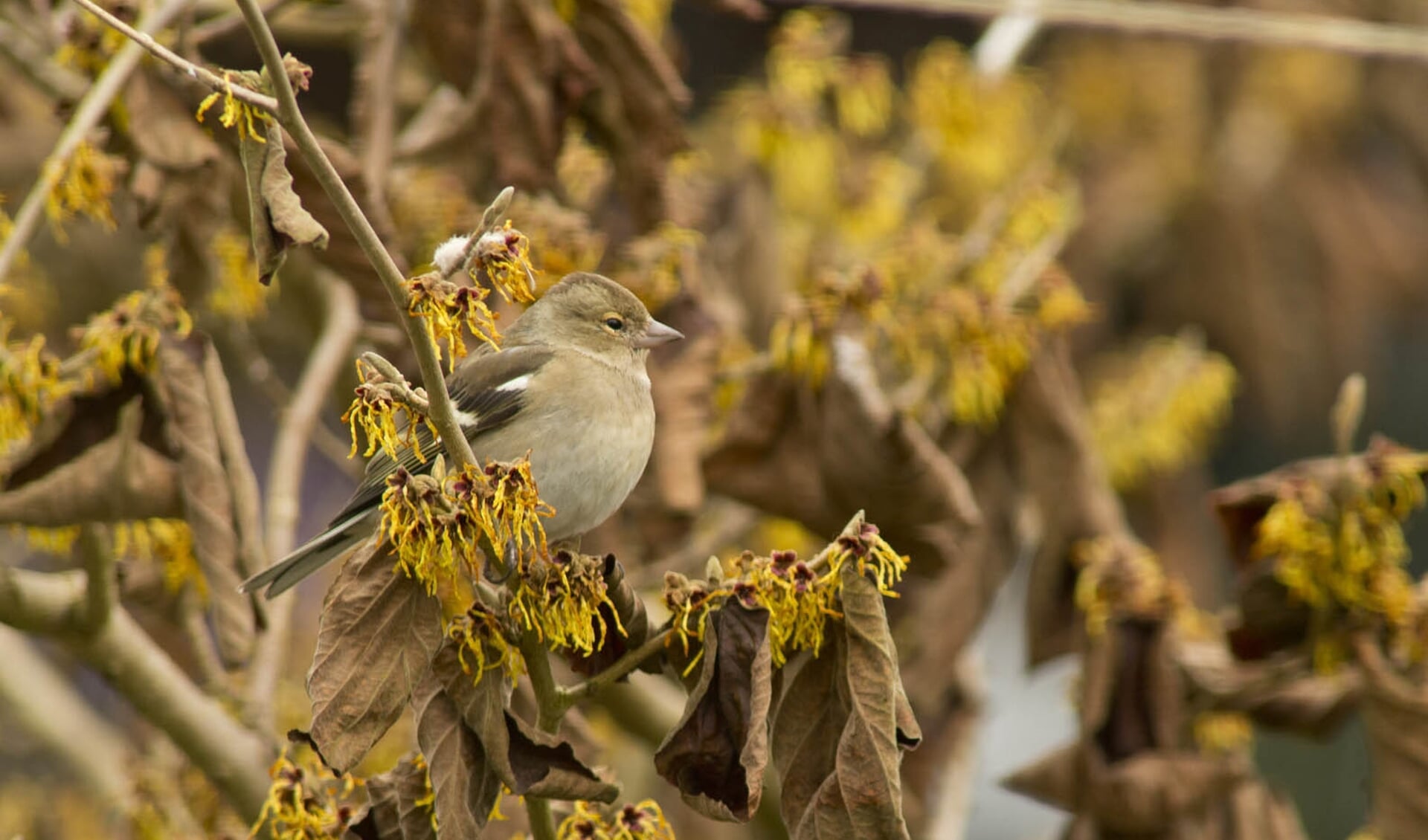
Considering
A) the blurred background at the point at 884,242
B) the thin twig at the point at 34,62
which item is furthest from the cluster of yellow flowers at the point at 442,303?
the thin twig at the point at 34,62

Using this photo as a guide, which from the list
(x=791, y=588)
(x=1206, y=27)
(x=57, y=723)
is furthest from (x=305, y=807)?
(x=1206, y=27)

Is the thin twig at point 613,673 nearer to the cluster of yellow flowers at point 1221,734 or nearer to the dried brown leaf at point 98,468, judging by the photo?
the dried brown leaf at point 98,468

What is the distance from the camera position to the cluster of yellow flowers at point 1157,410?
5.43m

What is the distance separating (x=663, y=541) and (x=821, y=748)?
1964 millimetres

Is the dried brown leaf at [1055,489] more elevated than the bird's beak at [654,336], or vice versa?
the bird's beak at [654,336]

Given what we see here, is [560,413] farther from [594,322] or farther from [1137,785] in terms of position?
[1137,785]

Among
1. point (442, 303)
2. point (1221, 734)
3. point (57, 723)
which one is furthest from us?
point (57, 723)

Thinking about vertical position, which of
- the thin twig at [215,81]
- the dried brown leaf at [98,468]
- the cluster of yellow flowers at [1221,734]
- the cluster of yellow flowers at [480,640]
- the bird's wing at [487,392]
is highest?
the thin twig at [215,81]

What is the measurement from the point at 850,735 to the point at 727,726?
183 millimetres

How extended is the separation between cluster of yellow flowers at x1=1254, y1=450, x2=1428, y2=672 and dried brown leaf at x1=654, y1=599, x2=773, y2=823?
1816 millimetres

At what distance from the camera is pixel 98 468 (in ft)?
9.95

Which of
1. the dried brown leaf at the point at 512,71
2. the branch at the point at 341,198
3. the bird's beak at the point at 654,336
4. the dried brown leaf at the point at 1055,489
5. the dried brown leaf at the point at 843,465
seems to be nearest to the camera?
the branch at the point at 341,198

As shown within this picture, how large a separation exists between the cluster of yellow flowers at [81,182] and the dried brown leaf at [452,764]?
144 centimetres

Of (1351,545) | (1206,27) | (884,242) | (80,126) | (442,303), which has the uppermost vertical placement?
(442,303)
